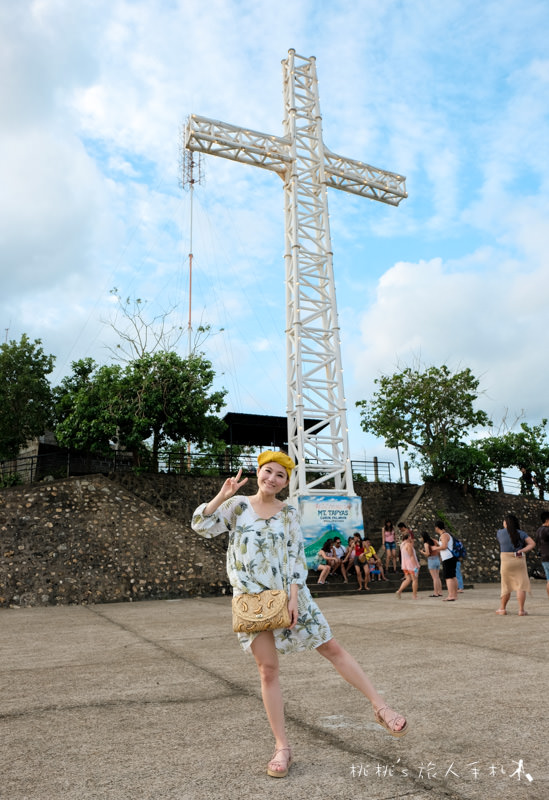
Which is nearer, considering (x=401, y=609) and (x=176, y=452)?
(x=401, y=609)

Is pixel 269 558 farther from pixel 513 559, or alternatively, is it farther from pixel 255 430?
pixel 255 430

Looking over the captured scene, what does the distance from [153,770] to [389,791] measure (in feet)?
3.56

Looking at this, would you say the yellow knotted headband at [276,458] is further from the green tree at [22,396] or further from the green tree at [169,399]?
the green tree at [22,396]

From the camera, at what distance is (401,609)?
1001cm

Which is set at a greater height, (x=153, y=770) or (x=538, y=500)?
(x=538, y=500)

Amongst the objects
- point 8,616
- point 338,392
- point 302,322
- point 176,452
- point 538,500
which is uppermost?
point 302,322

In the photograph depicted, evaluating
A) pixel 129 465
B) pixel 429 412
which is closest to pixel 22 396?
pixel 129 465

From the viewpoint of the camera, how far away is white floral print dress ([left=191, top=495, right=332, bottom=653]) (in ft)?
9.31

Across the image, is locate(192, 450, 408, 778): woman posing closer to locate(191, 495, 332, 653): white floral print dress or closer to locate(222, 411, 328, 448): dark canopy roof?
locate(191, 495, 332, 653): white floral print dress

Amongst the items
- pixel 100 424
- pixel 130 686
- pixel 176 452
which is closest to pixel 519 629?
pixel 130 686

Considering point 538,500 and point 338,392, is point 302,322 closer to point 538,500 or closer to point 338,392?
point 338,392

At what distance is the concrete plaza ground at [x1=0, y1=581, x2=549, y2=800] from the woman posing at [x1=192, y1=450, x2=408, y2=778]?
0.28 m


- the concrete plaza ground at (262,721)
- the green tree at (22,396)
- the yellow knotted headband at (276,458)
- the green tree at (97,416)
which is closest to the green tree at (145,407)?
the green tree at (97,416)

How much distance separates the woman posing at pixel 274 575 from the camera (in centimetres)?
277
